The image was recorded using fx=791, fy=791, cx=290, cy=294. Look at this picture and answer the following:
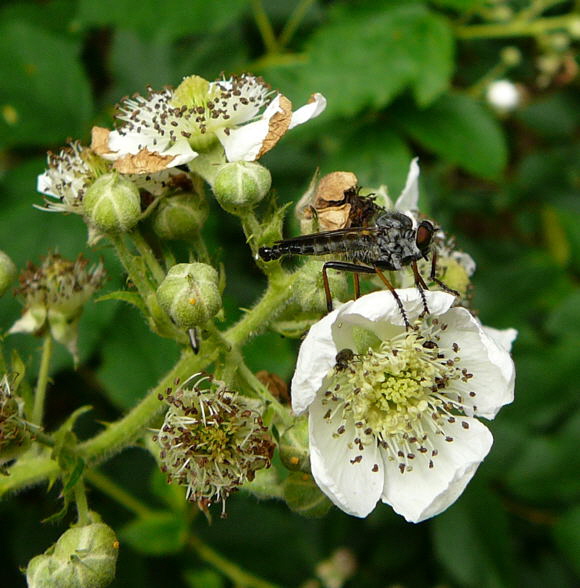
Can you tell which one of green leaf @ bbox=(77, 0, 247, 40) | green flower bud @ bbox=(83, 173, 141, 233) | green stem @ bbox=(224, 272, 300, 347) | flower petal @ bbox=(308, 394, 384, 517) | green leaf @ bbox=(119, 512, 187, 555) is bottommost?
green leaf @ bbox=(119, 512, 187, 555)

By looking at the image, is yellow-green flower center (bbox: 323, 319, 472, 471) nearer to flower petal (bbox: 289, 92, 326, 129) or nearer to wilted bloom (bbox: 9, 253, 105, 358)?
flower petal (bbox: 289, 92, 326, 129)

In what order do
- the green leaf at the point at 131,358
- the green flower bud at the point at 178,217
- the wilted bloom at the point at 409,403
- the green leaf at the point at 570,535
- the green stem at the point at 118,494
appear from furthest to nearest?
the green leaf at the point at 570,535 < the green stem at the point at 118,494 < the green leaf at the point at 131,358 < the green flower bud at the point at 178,217 < the wilted bloom at the point at 409,403

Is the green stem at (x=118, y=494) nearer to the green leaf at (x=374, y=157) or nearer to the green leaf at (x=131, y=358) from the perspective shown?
the green leaf at (x=131, y=358)

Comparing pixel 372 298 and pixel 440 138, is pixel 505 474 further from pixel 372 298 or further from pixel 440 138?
pixel 372 298

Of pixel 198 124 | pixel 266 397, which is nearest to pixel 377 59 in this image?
pixel 198 124

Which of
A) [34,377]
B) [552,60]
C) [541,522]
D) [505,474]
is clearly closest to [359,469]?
[34,377]

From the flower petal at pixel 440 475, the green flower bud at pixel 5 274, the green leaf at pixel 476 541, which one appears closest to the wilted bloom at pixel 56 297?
the green flower bud at pixel 5 274

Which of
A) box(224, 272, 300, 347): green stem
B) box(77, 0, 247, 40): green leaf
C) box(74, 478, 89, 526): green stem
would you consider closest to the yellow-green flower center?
box(224, 272, 300, 347): green stem

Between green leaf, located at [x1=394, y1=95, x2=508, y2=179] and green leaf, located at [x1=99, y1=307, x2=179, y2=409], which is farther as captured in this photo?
green leaf, located at [x1=394, y1=95, x2=508, y2=179]
